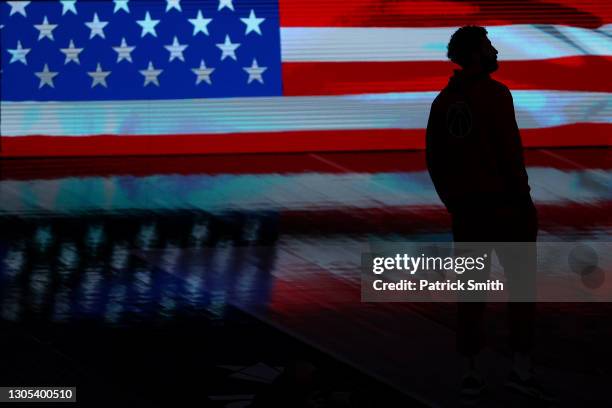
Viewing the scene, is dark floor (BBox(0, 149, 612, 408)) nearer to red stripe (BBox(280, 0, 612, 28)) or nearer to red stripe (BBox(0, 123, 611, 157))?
red stripe (BBox(0, 123, 611, 157))

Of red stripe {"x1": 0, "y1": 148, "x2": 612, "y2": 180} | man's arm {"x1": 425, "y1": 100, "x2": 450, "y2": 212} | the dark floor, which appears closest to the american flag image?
red stripe {"x1": 0, "y1": 148, "x2": 612, "y2": 180}

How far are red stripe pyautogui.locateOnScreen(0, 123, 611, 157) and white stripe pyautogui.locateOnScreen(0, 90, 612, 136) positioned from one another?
71mm

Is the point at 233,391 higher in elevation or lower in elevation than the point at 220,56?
lower

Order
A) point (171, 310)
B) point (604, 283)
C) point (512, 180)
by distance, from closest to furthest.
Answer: point (512, 180)
point (171, 310)
point (604, 283)

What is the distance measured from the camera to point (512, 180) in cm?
614

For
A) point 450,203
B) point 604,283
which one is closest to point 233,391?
point 450,203

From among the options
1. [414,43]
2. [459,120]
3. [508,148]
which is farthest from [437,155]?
[414,43]

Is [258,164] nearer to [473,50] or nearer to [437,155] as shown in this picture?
[437,155]

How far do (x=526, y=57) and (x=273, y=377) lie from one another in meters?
8.65

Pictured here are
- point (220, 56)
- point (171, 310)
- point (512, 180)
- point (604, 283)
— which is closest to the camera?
point (512, 180)

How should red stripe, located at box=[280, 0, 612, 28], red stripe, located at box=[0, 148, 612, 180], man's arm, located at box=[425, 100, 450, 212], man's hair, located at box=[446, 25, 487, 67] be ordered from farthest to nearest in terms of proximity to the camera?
red stripe, located at box=[280, 0, 612, 28]
red stripe, located at box=[0, 148, 612, 180]
man's arm, located at box=[425, 100, 450, 212]
man's hair, located at box=[446, 25, 487, 67]

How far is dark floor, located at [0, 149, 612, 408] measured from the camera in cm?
644

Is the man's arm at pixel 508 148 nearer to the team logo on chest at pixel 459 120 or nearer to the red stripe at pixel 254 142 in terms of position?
the team logo on chest at pixel 459 120

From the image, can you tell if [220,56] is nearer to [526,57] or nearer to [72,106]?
[72,106]
